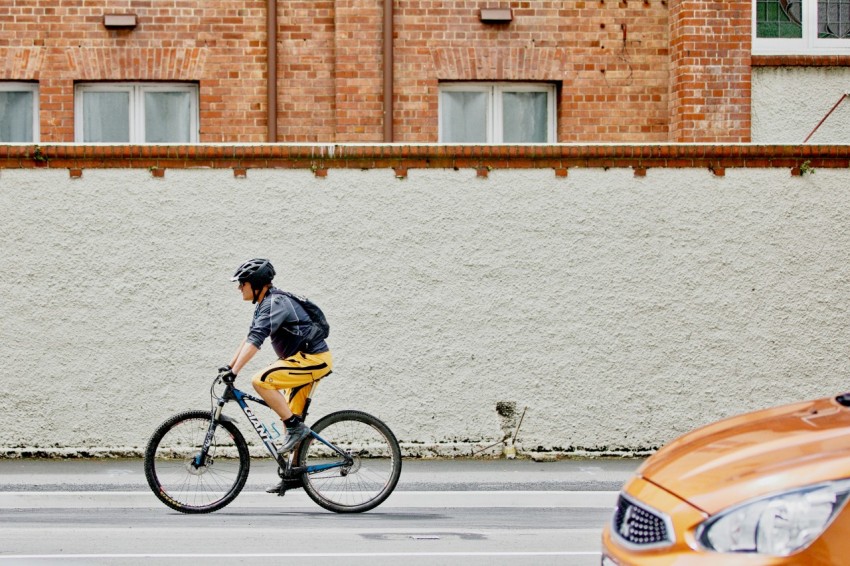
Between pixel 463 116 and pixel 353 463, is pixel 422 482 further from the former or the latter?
pixel 463 116

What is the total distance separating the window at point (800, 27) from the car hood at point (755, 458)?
417 inches

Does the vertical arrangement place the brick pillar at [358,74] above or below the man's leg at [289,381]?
above

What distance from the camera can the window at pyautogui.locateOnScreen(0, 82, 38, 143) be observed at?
14969 millimetres

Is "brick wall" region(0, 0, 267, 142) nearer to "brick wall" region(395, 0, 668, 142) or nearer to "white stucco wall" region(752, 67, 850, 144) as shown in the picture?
"brick wall" region(395, 0, 668, 142)

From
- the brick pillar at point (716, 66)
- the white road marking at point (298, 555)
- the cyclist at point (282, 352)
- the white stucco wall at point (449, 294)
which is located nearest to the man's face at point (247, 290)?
the cyclist at point (282, 352)

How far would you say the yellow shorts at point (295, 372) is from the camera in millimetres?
9141

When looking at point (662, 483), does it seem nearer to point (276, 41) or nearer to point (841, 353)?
point (841, 353)

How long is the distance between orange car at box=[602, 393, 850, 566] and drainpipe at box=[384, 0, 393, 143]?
9822 millimetres

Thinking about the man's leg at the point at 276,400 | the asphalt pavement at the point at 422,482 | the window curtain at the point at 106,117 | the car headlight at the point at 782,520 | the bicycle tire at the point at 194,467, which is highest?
the window curtain at the point at 106,117

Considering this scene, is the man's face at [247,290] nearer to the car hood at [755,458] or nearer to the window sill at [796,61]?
the car hood at [755,458]

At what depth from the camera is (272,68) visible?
48.3 feet

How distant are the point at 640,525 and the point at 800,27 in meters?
11.7

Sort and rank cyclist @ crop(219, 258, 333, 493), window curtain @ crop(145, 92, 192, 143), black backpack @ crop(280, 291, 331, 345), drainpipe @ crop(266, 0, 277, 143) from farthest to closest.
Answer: window curtain @ crop(145, 92, 192, 143) < drainpipe @ crop(266, 0, 277, 143) < black backpack @ crop(280, 291, 331, 345) < cyclist @ crop(219, 258, 333, 493)

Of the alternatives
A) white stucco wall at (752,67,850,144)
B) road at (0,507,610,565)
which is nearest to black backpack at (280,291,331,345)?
road at (0,507,610,565)
